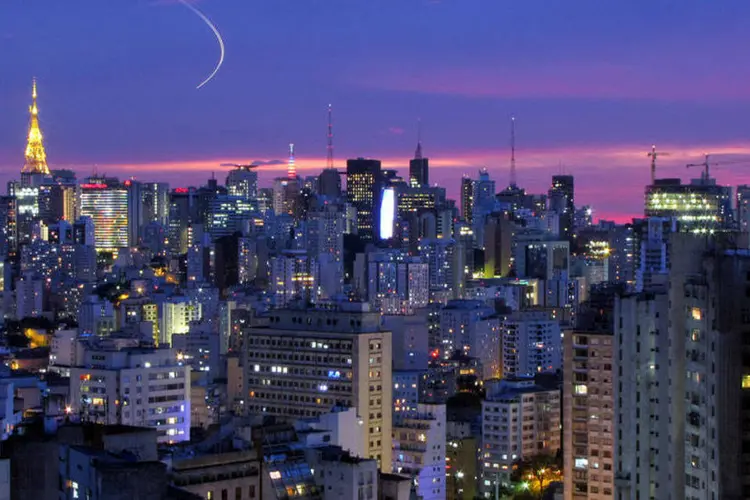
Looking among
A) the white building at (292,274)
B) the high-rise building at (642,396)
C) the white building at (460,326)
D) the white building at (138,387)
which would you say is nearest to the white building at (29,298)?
the white building at (292,274)

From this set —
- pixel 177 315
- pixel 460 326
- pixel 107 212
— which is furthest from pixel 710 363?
pixel 107 212

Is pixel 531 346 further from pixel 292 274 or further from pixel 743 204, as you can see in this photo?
pixel 292 274

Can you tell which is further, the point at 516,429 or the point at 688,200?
the point at 688,200

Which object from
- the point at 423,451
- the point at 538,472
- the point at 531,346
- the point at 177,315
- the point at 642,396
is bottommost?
the point at 538,472

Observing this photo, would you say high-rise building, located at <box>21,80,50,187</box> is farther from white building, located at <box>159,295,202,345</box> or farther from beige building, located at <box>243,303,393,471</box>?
beige building, located at <box>243,303,393,471</box>

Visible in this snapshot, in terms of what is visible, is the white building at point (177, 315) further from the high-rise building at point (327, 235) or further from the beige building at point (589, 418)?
the beige building at point (589, 418)

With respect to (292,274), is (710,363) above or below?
below

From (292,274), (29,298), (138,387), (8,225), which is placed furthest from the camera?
(8,225)
